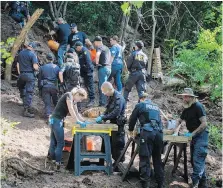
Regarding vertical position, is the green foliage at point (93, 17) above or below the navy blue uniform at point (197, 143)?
above

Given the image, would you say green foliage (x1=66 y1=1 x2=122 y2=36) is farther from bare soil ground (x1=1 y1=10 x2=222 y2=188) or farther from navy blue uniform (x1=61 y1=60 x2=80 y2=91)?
navy blue uniform (x1=61 y1=60 x2=80 y2=91)

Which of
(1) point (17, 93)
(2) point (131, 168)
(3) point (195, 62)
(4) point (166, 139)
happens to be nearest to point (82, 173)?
(2) point (131, 168)

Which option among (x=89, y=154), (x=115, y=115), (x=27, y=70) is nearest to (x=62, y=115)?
(x=89, y=154)

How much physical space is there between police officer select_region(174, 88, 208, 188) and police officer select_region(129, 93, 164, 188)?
73 cm

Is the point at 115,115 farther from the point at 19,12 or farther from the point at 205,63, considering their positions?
the point at 19,12

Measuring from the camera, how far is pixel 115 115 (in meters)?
8.90

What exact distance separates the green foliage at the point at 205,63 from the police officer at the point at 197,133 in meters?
6.48

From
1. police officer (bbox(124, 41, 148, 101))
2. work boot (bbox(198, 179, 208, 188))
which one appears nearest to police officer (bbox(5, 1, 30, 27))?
police officer (bbox(124, 41, 148, 101))

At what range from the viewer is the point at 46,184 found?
785 centimetres

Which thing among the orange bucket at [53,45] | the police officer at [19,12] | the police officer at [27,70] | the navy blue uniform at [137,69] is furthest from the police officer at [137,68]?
the police officer at [19,12]

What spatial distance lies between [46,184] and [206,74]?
31.2 feet

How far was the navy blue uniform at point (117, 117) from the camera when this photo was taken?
8.89m

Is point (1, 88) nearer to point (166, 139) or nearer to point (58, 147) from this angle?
point (58, 147)

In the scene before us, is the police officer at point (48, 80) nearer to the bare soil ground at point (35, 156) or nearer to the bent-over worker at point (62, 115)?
the bare soil ground at point (35, 156)
